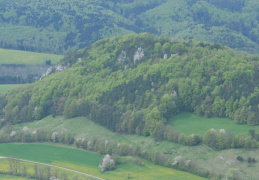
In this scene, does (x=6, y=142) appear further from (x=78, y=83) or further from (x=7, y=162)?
(x=78, y=83)

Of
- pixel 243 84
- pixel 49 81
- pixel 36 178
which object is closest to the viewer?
pixel 36 178

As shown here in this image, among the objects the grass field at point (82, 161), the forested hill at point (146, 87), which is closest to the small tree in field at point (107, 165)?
the grass field at point (82, 161)

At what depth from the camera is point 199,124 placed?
14538 centimetres

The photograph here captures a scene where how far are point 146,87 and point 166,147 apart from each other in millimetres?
33319

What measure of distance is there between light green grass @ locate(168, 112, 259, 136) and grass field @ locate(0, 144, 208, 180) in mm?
18102

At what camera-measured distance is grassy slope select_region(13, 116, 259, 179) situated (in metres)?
122

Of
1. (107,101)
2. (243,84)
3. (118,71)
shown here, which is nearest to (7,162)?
(107,101)

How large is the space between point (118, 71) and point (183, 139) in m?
53.4

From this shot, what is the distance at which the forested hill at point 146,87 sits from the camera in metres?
151

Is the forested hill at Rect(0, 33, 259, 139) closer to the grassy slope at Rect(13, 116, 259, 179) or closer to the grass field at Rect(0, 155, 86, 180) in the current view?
the grassy slope at Rect(13, 116, 259, 179)

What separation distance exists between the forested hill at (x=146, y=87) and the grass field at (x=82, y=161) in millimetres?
17102

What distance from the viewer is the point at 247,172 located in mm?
117438

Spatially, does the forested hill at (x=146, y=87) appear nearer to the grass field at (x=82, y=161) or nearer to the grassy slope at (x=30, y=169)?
the grass field at (x=82, y=161)

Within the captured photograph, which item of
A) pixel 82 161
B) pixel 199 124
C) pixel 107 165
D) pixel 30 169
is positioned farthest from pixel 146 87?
pixel 30 169
